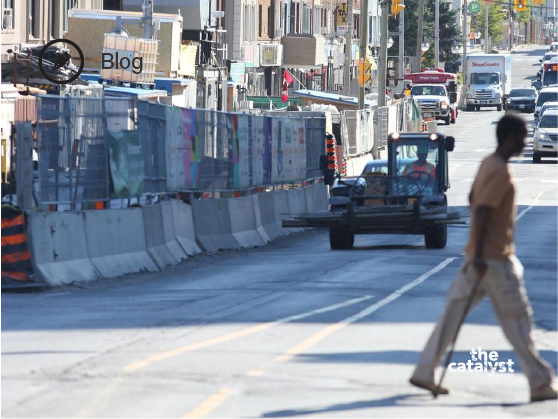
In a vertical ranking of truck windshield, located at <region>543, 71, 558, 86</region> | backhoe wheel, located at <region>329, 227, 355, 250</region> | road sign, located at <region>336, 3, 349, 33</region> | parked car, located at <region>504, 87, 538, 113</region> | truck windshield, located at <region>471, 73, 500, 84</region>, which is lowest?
backhoe wheel, located at <region>329, 227, 355, 250</region>

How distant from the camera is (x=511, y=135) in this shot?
8.80 meters

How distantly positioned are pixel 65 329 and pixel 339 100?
4864 cm

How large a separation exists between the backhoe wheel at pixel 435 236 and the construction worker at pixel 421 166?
1.59m

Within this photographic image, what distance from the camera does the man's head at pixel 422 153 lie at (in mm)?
24297

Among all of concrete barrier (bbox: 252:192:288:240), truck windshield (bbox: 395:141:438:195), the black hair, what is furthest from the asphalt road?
concrete barrier (bbox: 252:192:288:240)

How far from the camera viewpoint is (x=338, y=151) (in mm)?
43062

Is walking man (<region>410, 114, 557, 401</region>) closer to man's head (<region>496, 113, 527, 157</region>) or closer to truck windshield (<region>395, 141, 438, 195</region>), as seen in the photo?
man's head (<region>496, 113, 527, 157</region>)

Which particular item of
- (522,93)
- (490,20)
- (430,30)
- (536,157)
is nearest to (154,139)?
(536,157)

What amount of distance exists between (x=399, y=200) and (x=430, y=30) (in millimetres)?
95811

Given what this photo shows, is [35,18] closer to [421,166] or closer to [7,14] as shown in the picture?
[7,14]

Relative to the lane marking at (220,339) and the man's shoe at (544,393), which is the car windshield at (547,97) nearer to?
the lane marking at (220,339)

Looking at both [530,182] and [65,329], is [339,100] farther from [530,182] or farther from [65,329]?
[65,329]

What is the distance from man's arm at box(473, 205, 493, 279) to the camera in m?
8.70

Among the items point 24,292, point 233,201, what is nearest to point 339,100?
point 233,201
